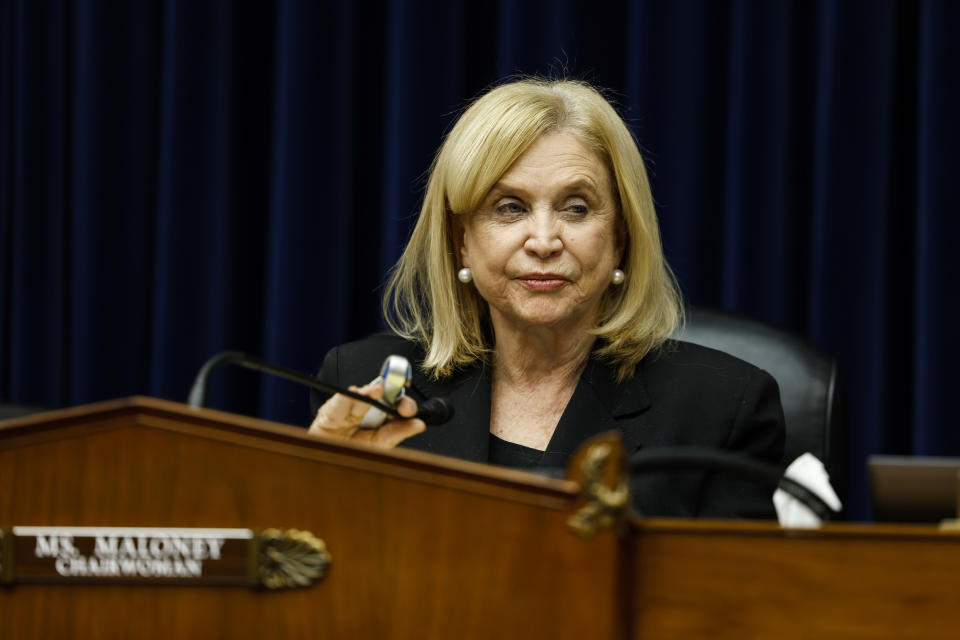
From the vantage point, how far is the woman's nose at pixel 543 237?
1548 millimetres

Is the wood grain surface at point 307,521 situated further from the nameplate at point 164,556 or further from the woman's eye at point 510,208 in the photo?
the woman's eye at point 510,208

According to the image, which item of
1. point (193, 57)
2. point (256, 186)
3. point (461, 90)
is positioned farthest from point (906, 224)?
point (193, 57)

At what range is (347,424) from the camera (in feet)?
4.04

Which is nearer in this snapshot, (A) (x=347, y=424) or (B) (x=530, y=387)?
(A) (x=347, y=424)

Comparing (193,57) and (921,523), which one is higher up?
(193,57)

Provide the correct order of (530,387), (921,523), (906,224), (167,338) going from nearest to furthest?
(921,523), (530,387), (906,224), (167,338)

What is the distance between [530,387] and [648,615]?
3.36 ft

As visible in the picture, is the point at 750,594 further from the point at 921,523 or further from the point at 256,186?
the point at 256,186

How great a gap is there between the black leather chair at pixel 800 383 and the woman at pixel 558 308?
62 mm

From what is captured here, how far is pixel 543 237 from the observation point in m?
1.55

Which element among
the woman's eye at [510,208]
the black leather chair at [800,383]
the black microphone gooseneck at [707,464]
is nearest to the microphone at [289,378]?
the black microphone gooseneck at [707,464]

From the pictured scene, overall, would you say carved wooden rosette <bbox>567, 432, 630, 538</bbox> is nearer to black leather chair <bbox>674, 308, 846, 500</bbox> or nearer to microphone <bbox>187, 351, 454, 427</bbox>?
microphone <bbox>187, 351, 454, 427</bbox>

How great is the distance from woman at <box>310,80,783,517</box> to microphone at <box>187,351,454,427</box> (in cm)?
42

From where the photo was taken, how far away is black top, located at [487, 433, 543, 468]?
158cm
